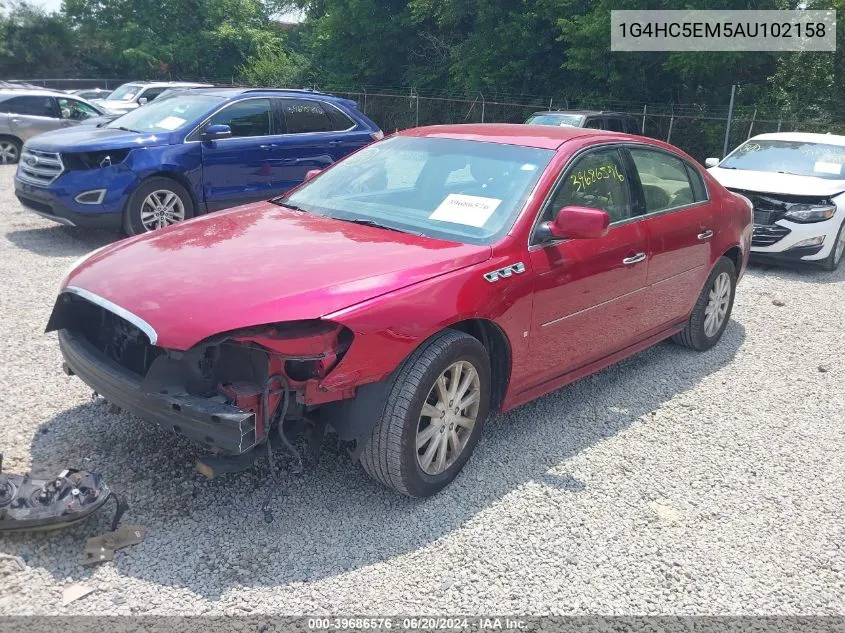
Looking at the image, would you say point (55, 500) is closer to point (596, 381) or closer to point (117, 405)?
point (117, 405)

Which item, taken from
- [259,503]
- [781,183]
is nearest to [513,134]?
[259,503]

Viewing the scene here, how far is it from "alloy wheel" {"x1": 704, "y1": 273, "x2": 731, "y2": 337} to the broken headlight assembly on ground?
4.40 m

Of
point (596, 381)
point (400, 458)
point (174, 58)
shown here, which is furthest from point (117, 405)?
point (174, 58)

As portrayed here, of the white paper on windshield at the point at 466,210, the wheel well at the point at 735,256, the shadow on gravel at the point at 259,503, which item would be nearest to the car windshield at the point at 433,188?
the white paper on windshield at the point at 466,210

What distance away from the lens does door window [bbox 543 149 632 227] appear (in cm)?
411

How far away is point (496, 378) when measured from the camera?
3.85m

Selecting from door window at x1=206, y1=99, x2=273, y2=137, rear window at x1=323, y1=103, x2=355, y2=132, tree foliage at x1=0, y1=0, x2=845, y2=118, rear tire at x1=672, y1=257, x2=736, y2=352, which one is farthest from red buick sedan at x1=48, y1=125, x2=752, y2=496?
tree foliage at x1=0, y1=0, x2=845, y2=118

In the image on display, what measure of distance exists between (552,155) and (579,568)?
2.23 m

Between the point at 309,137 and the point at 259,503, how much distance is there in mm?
6405

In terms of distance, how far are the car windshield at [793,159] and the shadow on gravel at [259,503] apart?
6180mm

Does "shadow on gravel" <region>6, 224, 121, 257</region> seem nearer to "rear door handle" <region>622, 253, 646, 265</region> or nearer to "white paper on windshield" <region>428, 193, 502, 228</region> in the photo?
"white paper on windshield" <region>428, 193, 502, 228</region>

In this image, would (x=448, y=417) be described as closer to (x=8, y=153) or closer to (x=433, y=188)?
(x=433, y=188)

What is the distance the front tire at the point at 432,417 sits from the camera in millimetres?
3213

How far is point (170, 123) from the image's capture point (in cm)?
829
